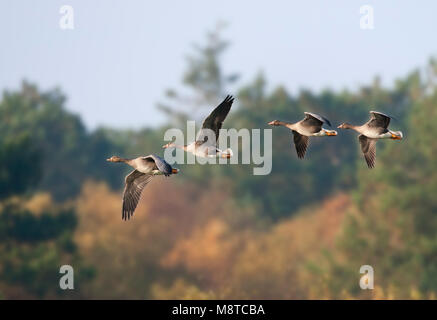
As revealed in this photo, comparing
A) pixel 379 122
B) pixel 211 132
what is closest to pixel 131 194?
pixel 211 132

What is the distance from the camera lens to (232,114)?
67750 millimetres

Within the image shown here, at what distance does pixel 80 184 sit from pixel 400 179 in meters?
23.9

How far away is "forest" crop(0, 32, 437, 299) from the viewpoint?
142ft

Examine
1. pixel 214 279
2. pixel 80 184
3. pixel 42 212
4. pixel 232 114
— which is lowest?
pixel 214 279

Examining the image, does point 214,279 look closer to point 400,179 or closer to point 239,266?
point 239,266

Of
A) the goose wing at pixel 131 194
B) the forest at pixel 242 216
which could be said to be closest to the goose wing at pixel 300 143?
the goose wing at pixel 131 194

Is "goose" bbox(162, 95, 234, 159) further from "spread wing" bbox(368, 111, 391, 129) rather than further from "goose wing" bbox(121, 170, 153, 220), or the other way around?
"spread wing" bbox(368, 111, 391, 129)

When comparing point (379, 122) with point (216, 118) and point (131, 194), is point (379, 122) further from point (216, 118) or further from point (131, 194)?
point (131, 194)

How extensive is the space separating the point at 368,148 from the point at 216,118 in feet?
11.9

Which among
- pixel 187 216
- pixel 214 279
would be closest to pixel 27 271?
pixel 214 279

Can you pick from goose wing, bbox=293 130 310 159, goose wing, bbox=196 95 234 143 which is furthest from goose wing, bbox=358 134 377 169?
goose wing, bbox=196 95 234 143

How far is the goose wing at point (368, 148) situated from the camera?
20.6 meters

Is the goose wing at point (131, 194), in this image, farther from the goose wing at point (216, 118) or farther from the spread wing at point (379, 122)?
the spread wing at point (379, 122)

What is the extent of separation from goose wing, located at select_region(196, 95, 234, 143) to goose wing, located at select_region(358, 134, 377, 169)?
3240 mm
